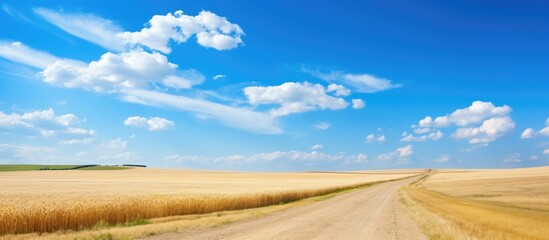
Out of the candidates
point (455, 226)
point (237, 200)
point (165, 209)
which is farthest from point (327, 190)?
point (455, 226)

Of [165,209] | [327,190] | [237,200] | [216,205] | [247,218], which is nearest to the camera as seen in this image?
[247,218]

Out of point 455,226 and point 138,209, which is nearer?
point 455,226

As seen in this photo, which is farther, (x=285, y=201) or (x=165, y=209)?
(x=285, y=201)

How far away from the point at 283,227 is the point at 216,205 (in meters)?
14.1

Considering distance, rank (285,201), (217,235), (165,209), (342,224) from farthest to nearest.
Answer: (285,201), (165,209), (342,224), (217,235)

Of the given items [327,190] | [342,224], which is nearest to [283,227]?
[342,224]

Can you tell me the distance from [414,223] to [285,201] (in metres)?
24.8

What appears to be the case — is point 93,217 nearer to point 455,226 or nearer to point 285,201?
point 455,226

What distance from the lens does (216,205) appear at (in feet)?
120

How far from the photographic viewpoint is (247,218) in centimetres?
2828

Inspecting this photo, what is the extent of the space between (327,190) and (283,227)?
47.1m

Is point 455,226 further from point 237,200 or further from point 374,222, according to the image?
point 237,200

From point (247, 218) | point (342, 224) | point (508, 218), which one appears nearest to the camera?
point (342, 224)

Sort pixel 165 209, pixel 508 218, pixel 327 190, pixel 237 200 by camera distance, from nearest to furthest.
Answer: pixel 508 218 → pixel 165 209 → pixel 237 200 → pixel 327 190
